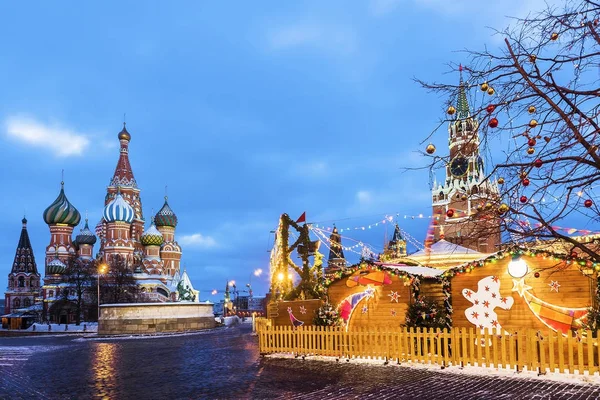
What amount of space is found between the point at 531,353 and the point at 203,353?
13.1 meters

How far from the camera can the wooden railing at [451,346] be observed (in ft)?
40.7

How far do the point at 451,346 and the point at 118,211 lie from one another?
69020 mm

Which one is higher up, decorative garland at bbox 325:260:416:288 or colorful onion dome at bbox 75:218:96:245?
colorful onion dome at bbox 75:218:96:245

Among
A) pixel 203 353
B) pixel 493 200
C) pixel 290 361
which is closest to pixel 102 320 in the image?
pixel 203 353

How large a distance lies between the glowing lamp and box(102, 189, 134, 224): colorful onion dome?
224ft

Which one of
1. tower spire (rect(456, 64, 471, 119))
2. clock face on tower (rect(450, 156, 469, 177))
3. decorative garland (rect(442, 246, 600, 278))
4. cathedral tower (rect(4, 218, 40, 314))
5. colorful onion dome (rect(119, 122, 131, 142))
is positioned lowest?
cathedral tower (rect(4, 218, 40, 314))

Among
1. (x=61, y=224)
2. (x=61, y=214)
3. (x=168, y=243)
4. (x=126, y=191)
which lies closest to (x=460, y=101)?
Result: (x=126, y=191)

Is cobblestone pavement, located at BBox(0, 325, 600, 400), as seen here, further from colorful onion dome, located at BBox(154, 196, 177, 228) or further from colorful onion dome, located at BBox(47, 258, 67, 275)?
colorful onion dome, located at BBox(154, 196, 177, 228)

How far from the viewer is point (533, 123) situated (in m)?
4.62

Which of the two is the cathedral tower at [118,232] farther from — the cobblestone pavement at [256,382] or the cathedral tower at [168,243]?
the cobblestone pavement at [256,382]

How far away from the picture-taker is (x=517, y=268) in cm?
1543

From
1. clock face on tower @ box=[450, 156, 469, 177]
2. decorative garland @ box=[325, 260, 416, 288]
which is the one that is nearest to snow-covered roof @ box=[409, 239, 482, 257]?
decorative garland @ box=[325, 260, 416, 288]

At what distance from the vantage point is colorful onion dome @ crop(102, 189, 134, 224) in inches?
2990

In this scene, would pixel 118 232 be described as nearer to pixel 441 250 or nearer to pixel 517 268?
pixel 441 250
